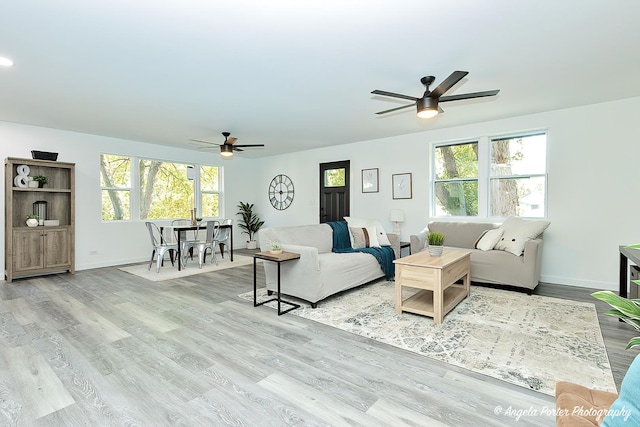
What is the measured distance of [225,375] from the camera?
2189mm

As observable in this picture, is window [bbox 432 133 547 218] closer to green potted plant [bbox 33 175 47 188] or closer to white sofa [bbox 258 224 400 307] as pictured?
white sofa [bbox 258 224 400 307]

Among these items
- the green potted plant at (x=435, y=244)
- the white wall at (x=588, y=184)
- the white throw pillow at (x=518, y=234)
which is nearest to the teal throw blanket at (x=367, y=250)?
the green potted plant at (x=435, y=244)

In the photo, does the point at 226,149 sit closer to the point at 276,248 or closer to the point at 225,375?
the point at 276,248

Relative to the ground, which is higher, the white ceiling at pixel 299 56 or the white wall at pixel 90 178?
the white ceiling at pixel 299 56

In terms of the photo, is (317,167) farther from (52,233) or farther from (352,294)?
(52,233)

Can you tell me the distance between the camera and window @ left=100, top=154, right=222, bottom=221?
623 centimetres

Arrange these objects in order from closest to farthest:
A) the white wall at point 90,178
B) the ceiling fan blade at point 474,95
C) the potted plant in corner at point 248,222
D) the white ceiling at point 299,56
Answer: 1. the white ceiling at point 299,56
2. the ceiling fan blade at point 474,95
3. the white wall at point 90,178
4. the potted plant in corner at point 248,222

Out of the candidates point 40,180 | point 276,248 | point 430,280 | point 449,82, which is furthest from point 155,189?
point 449,82

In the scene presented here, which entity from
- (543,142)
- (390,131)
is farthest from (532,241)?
(390,131)

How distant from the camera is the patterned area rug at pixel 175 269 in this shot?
5.12 meters

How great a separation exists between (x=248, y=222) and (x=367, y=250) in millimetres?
4653

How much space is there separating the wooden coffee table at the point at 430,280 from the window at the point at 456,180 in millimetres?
1953

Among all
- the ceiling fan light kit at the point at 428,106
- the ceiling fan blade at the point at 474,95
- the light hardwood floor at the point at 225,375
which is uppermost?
the ceiling fan blade at the point at 474,95

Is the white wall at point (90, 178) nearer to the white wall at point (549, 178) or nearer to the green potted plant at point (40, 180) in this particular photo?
the white wall at point (549, 178)
